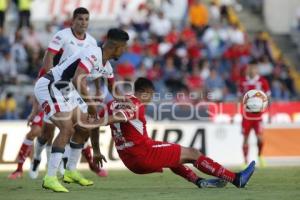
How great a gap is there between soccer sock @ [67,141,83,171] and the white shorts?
1182 mm

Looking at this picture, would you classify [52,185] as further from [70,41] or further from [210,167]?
[70,41]

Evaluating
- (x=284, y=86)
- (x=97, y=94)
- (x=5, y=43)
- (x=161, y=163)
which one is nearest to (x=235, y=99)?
(x=284, y=86)

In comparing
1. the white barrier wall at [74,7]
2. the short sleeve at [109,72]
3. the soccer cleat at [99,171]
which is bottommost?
the soccer cleat at [99,171]

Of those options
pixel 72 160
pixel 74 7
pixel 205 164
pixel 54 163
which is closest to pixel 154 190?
pixel 205 164

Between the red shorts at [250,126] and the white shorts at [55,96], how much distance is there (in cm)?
724

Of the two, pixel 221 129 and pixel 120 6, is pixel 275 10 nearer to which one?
pixel 120 6

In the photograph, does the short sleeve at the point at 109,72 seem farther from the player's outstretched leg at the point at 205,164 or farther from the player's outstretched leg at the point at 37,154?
the player's outstretched leg at the point at 37,154

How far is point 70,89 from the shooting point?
1351 centimetres

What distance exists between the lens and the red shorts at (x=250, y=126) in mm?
20141

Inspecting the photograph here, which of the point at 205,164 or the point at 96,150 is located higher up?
the point at 96,150

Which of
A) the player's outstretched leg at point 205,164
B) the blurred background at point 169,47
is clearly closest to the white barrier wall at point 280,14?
the blurred background at point 169,47

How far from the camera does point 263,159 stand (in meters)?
21.3

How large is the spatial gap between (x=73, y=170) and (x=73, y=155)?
26 centimetres

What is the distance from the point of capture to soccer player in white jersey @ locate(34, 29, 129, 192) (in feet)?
41.9
